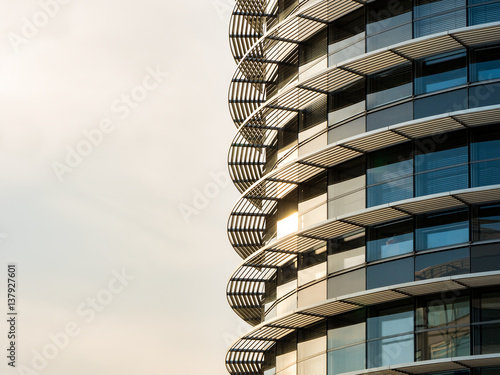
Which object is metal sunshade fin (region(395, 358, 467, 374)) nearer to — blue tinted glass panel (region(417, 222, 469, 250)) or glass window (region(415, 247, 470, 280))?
glass window (region(415, 247, 470, 280))

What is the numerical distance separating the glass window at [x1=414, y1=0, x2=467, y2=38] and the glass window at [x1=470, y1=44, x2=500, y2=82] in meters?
1.22

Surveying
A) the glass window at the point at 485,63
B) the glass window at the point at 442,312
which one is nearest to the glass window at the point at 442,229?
the glass window at the point at 442,312

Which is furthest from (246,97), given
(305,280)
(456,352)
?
(456,352)

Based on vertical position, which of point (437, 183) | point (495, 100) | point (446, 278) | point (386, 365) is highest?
point (495, 100)

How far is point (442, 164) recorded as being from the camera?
35906 millimetres

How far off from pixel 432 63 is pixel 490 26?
2860 millimetres

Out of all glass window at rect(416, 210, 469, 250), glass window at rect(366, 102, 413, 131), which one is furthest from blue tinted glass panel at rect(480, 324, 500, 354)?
glass window at rect(366, 102, 413, 131)

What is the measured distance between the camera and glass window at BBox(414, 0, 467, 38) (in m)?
36.8

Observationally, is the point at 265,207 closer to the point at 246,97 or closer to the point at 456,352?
the point at 246,97

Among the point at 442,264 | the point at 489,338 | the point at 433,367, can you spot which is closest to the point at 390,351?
the point at 433,367

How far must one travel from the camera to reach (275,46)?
43.2m

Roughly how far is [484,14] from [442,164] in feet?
18.4

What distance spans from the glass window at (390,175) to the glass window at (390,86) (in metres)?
1.86

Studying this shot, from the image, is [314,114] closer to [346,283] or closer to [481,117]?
[346,283]
